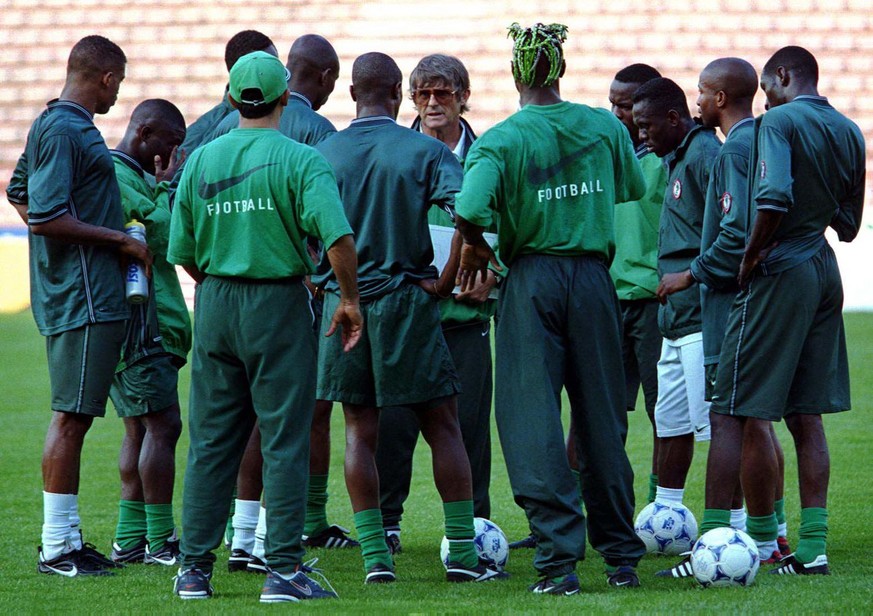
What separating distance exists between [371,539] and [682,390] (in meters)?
1.74

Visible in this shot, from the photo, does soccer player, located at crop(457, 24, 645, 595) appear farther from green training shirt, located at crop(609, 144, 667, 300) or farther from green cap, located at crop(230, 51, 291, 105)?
green training shirt, located at crop(609, 144, 667, 300)

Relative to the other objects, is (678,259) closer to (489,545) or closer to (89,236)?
(489,545)

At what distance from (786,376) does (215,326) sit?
7.42 ft

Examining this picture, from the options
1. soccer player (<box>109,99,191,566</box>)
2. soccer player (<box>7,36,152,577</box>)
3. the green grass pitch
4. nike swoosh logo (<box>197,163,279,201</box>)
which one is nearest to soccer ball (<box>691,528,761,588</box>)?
the green grass pitch

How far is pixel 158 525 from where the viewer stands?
5852 mm

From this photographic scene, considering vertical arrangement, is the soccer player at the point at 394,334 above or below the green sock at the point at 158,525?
above

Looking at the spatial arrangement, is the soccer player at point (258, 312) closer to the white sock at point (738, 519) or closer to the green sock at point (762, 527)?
the green sock at point (762, 527)

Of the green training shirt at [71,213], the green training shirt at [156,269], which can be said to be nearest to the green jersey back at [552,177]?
the green training shirt at [71,213]

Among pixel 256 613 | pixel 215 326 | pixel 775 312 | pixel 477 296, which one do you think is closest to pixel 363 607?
pixel 256 613

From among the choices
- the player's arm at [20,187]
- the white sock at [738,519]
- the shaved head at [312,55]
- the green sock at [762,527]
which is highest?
the shaved head at [312,55]

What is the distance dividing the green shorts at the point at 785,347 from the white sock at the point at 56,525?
274 centimetres

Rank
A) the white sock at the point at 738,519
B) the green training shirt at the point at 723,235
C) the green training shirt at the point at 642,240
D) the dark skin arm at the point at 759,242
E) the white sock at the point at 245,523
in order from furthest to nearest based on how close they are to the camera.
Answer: the green training shirt at the point at 642,240, the white sock at the point at 738,519, the white sock at the point at 245,523, the green training shirt at the point at 723,235, the dark skin arm at the point at 759,242

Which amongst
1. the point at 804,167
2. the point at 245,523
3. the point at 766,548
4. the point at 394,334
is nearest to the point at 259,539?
the point at 245,523

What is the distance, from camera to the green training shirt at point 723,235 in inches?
214
